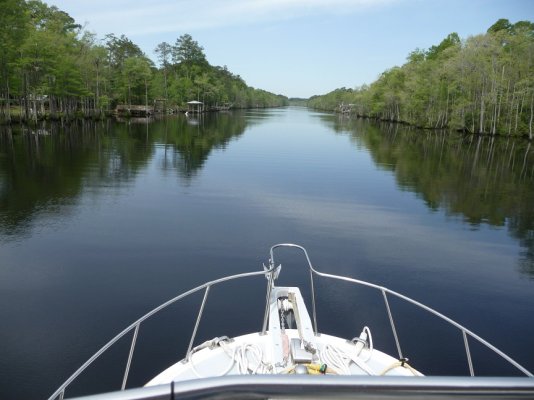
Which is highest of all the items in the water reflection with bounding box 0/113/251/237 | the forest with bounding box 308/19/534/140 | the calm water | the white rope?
the forest with bounding box 308/19/534/140

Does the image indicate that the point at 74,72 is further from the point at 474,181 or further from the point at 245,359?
the point at 245,359

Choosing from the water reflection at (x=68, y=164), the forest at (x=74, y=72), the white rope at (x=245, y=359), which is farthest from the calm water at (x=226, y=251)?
the forest at (x=74, y=72)

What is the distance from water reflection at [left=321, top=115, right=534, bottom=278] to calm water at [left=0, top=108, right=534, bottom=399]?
0.18 meters

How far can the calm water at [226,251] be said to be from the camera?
25.7 ft

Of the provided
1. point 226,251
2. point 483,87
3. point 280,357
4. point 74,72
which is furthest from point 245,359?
point 483,87

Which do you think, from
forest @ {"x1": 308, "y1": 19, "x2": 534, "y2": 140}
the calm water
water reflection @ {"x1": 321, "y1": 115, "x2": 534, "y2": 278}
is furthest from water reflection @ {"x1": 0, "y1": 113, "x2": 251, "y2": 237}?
forest @ {"x1": 308, "y1": 19, "x2": 534, "y2": 140}

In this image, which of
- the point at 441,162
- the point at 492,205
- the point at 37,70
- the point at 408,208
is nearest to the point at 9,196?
the point at 408,208

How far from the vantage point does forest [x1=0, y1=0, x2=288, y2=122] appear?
1674 inches

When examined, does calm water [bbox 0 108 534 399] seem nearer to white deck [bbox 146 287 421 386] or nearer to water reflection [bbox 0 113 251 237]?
water reflection [bbox 0 113 251 237]

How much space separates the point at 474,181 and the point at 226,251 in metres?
18.9

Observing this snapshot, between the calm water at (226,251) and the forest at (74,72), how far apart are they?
74.1ft

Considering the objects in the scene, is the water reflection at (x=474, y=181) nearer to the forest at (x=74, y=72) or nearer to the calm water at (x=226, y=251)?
the calm water at (x=226, y=251)

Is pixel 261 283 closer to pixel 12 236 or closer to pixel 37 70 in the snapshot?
pixel 12 236

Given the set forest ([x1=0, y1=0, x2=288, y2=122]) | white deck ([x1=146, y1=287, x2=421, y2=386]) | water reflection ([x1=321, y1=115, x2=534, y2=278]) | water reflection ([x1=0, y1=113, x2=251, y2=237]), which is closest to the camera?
white deck ([x1=146, y1=287, x2=421, y2=386])
